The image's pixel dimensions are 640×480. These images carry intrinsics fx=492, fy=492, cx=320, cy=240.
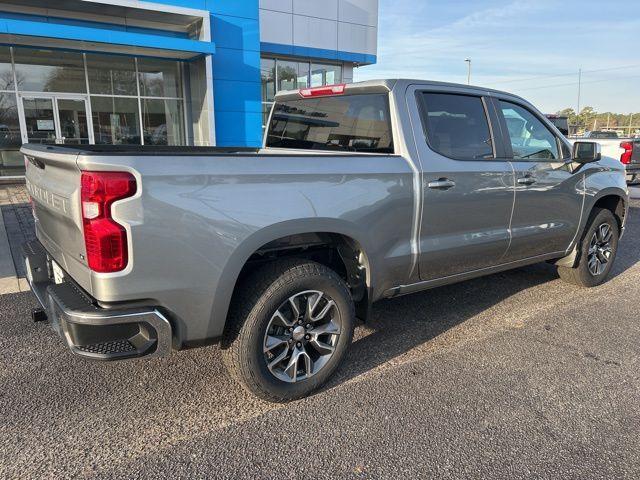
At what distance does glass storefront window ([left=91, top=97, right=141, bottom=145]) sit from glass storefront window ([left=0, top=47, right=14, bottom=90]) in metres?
2.04

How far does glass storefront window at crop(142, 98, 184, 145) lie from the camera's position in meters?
15.2

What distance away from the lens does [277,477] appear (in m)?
2.36

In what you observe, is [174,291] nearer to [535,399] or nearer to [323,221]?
[323,221]

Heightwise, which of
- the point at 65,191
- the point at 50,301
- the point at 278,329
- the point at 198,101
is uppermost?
the point at 198,101

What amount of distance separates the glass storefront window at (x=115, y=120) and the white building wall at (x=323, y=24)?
4.92m

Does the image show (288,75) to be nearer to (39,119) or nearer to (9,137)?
(39,119)

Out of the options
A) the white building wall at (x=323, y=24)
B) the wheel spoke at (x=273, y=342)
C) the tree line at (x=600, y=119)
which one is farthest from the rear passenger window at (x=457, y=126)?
the tree line at (x=600, y=119)

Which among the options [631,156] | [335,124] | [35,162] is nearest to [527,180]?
[335,124]

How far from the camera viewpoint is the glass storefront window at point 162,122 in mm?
15242

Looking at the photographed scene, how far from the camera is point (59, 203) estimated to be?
2.62 metres

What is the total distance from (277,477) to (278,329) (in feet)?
2.81

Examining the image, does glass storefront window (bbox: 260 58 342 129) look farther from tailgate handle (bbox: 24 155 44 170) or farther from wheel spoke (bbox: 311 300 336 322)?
wheel spoke (bbox: 311 300 336 322)

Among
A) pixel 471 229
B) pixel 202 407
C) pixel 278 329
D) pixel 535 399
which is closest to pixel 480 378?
pixel 535 399

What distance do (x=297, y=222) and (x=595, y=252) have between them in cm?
391
